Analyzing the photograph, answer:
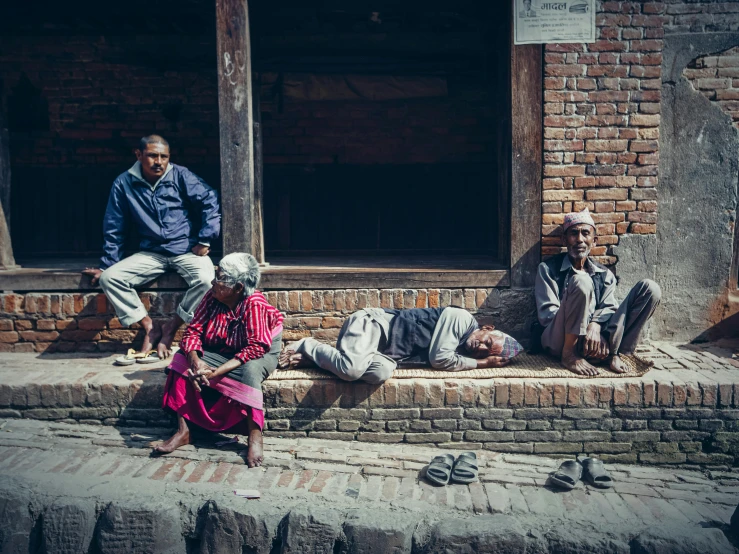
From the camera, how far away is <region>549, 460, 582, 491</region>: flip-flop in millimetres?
3822

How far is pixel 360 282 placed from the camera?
17.2 ft

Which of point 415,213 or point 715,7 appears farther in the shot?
point 415,213

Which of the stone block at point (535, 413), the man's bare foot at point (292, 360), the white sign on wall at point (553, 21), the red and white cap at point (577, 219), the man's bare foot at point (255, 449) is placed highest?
the white sign on wall at point (553, 21)

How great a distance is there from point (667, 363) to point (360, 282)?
245 centimetres

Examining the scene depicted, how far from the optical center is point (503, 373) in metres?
4.54

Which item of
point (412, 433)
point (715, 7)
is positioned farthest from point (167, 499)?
point (715, 7)

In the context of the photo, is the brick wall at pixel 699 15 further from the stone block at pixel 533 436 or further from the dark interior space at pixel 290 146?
the stone block at pixel 533 436

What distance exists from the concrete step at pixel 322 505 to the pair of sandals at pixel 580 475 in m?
0.06

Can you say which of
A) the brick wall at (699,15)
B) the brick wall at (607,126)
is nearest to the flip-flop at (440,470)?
the brick wall at (607,126)

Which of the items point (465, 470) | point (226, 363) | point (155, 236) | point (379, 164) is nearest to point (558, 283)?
point (465, 470)

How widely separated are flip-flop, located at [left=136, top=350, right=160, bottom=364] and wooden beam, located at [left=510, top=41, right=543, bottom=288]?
2954mm

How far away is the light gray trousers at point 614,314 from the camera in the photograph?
14.4 feet

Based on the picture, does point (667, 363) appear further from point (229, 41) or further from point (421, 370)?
point (229, 41)

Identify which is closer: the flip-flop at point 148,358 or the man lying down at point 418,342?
the man lying down at point 418,342
